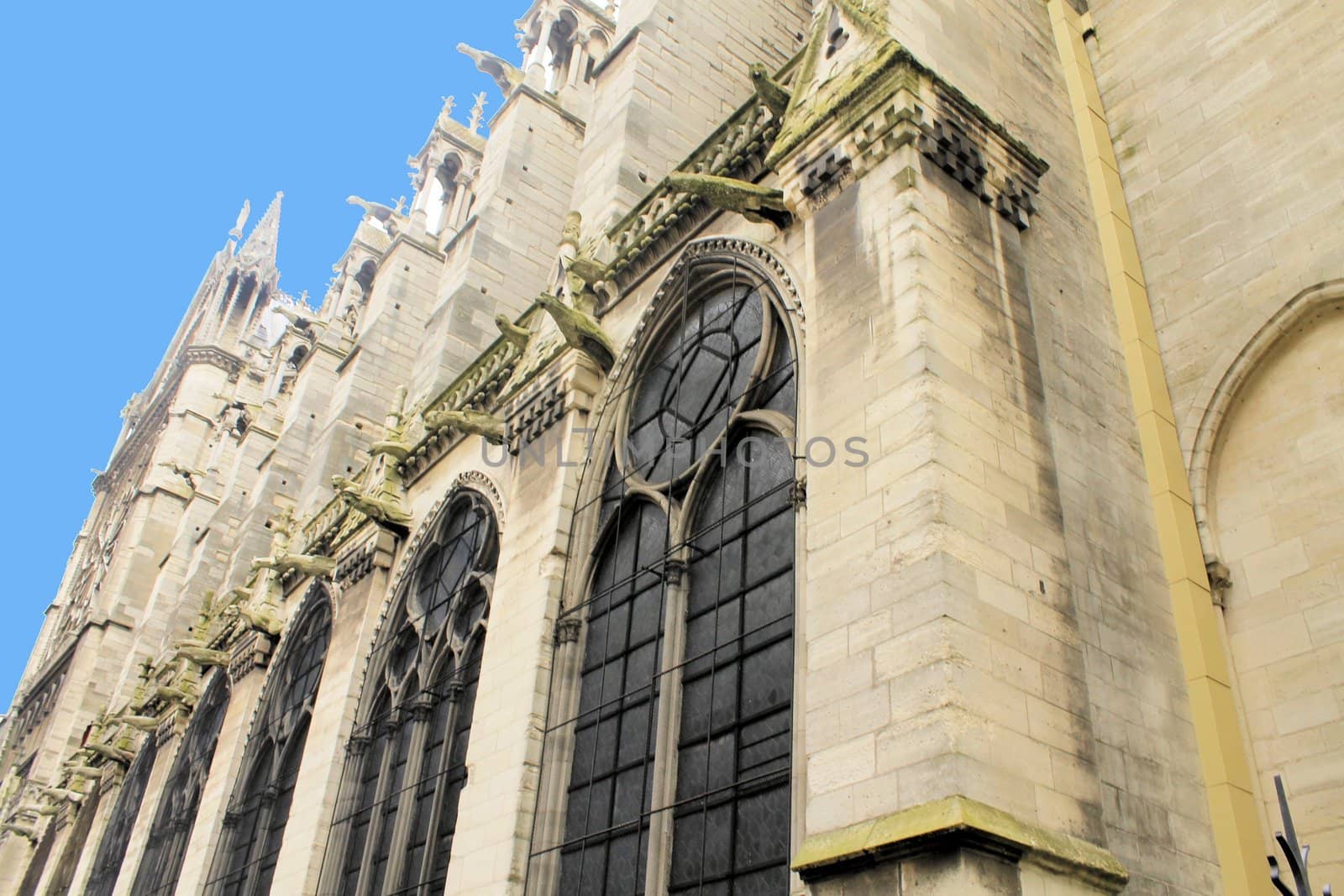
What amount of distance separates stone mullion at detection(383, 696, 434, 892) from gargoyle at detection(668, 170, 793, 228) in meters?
6.42

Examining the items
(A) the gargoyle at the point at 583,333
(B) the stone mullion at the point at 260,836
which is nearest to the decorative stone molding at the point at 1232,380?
(A) the gargoyle at the point at 583,333

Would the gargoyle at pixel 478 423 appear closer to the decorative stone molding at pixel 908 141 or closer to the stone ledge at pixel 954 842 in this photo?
the decorative stone molding at pixel 908 141

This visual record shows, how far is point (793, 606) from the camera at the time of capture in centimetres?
836

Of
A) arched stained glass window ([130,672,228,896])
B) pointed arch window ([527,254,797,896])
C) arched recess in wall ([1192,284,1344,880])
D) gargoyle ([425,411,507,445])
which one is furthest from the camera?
arched stained glass window ([130,672,228,896])

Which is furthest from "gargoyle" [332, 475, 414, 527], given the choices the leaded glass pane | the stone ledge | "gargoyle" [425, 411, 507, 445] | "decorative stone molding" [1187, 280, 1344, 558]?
the stone ledge

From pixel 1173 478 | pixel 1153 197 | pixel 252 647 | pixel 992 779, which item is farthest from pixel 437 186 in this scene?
pixel 992 779

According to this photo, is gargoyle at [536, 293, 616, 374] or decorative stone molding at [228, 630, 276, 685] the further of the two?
decorative stone molding at [228, 630, 276, 685]

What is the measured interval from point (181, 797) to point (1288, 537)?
1791 centimetres

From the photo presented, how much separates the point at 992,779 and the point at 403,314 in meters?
18.9

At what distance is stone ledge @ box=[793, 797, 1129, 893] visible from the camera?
5656 mm

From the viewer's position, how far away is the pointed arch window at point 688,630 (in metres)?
8.26

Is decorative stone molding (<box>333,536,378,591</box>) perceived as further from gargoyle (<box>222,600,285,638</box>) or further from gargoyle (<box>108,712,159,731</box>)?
gargoyle (<box>108,712,159,731</box>)

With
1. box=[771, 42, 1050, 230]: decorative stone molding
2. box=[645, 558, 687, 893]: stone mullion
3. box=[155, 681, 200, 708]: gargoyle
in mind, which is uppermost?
box=[155, 681, 200, 708]: gargoyle

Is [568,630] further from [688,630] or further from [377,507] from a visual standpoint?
[377,507]
